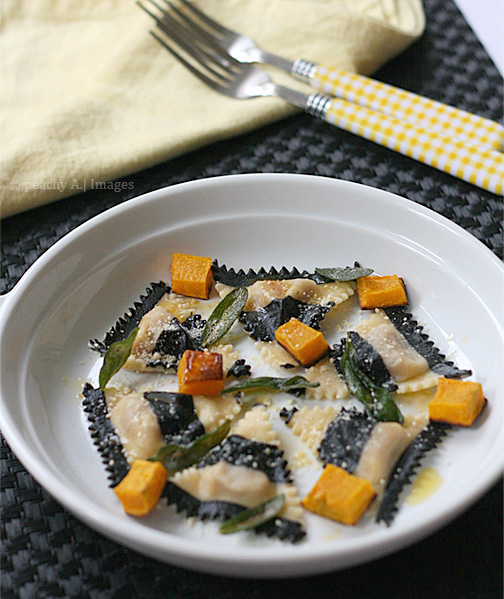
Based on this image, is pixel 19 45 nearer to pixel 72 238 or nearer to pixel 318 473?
pixel 72 238

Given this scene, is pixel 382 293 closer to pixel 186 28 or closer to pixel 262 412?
pixel 262 412

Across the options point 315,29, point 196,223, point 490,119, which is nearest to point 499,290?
point 196,223

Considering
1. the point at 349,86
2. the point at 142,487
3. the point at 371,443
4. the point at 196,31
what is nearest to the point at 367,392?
the point at 371,443

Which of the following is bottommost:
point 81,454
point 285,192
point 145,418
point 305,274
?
point 81,454

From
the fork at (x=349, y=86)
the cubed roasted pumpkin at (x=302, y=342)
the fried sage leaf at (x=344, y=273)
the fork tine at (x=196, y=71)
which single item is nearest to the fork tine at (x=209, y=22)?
the fork at (x=349, y=86)

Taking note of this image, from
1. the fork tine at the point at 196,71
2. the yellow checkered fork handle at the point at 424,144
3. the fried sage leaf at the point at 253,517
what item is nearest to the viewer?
Answer: the fried sage leaf at the point at 253,517

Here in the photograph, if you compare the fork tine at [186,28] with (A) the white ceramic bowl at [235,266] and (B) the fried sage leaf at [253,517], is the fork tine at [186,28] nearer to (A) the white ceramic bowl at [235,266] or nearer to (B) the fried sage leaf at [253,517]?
(A) the white ceramic bowl at [235,266]
